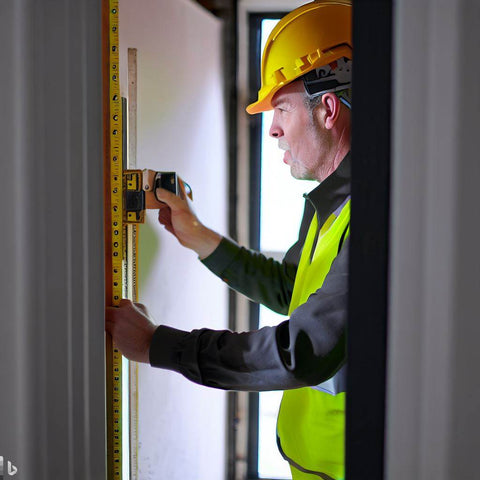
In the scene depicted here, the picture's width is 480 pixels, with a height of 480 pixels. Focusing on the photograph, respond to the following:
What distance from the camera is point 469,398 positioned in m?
0.63

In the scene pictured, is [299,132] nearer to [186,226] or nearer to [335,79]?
[335,79]

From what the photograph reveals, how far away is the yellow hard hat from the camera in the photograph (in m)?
1.31

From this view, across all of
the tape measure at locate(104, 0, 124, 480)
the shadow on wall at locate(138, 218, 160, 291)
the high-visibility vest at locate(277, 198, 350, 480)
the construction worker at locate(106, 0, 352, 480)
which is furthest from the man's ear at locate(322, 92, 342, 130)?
the shadow on wall at locate(138, 218, 160, 291)

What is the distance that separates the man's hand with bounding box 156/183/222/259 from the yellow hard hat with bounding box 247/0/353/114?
47cm

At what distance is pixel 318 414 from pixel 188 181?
114cm

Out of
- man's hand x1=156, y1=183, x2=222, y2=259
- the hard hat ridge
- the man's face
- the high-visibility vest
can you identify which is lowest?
the high-visibility vest

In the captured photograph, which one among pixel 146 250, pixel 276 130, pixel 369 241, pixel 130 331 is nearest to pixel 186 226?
pixel 146 250

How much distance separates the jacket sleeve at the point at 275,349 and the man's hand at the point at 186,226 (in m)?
0.57

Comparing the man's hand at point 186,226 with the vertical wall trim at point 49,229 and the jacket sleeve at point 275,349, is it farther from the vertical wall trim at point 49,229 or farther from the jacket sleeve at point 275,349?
the vertical wall trim at point 49,229

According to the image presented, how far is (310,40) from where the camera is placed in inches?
52.2

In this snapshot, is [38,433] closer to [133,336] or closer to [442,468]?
[133,336]

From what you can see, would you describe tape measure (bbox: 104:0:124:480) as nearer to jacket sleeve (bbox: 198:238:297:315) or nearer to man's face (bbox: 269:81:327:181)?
man's face (bbox: 269:81:327:181)

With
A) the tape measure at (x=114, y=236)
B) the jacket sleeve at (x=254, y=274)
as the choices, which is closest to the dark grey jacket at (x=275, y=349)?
the tape measure at (x=114, y=236)

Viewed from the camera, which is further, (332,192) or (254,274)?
(254,274)
